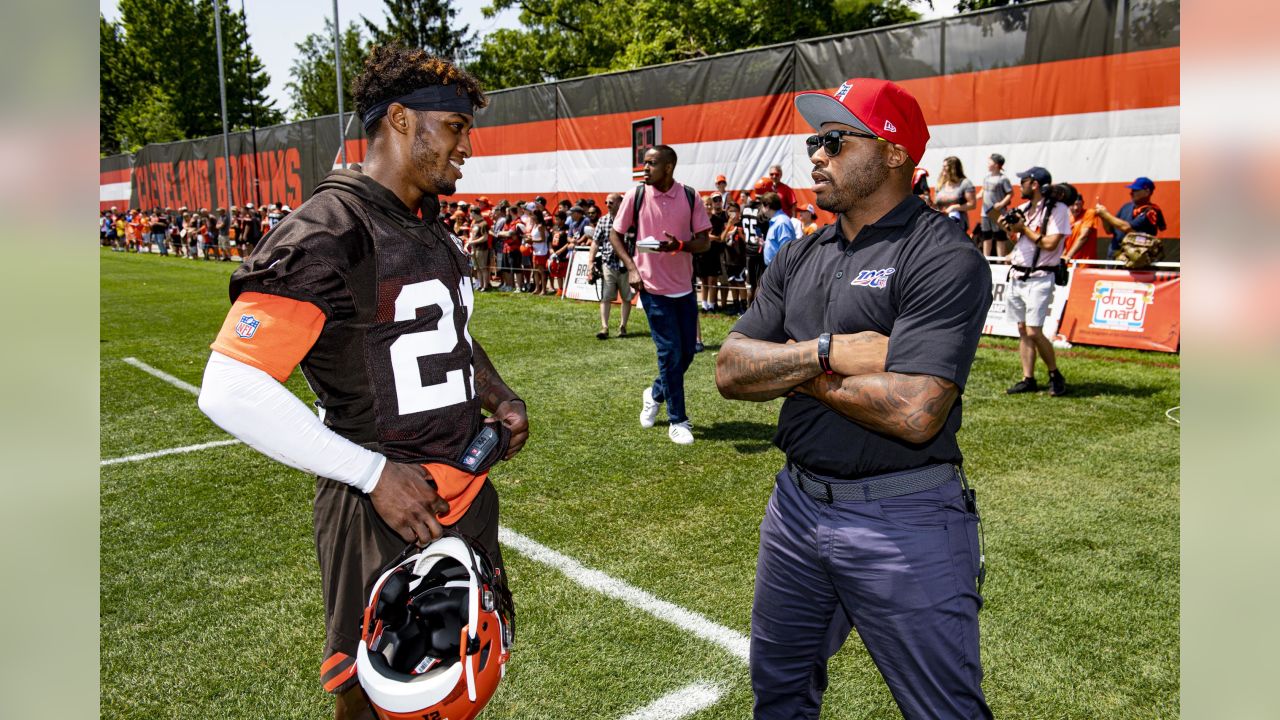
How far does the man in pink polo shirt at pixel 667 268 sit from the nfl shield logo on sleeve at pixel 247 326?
211 inches

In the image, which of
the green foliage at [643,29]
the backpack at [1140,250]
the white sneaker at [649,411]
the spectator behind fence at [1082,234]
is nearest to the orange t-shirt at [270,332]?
the white sneaker at [649,411]

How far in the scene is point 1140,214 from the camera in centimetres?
1159

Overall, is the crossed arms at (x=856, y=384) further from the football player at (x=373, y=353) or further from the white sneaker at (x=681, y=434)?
the white sneaker at (x=681, y=434)

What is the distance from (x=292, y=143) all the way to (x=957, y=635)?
3541 centimetres

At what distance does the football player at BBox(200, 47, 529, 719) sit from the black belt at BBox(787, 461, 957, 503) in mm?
1060

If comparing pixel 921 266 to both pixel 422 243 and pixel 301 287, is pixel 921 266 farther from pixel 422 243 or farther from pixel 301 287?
pixel 301 287

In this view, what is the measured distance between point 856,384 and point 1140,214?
11.1 metres

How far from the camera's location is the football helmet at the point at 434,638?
1990 mm

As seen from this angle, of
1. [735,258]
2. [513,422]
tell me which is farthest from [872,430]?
[735,258]

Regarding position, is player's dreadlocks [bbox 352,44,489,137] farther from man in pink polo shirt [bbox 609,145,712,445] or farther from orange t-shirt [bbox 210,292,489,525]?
man in pink polo shirt [bbox 609,145,712,445]

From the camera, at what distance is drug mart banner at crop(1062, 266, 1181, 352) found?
1110cm

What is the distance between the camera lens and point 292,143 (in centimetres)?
3344
